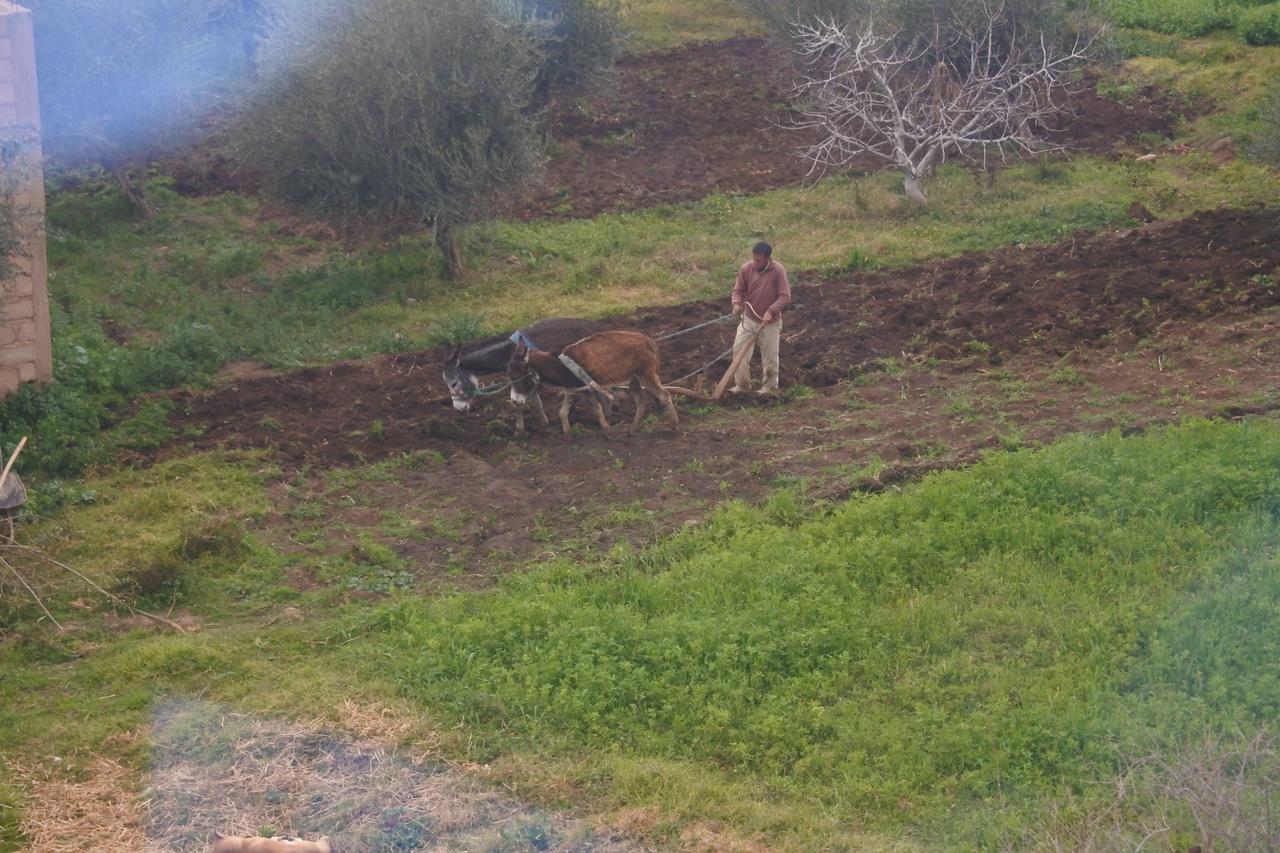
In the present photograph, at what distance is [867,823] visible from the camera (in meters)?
7.23

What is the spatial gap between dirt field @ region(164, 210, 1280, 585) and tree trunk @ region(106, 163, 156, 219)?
6855 millimetres

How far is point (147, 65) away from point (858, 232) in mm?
10905

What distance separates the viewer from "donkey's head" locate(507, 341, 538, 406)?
12711mm

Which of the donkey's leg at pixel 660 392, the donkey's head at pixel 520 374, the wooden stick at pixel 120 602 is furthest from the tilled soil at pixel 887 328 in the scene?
the wooden stick at pixel 120 602

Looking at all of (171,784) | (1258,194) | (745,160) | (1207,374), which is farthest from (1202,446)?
(745,160)

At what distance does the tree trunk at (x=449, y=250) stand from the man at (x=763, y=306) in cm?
590

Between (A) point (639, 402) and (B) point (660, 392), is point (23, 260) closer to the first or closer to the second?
(A) point (639, 402)

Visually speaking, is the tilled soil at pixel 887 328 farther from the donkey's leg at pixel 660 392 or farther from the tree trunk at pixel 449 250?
the tree trunk at pixel 449 250

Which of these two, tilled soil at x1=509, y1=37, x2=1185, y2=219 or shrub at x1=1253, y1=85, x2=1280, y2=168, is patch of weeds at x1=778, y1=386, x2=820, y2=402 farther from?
shrub at x1=1253, y1=85, x2=1280, y2=168

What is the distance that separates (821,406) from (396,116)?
7453 millimetres

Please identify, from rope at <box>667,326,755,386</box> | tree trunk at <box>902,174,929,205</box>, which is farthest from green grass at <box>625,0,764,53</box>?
rope at <box>667,326,755,386</box>

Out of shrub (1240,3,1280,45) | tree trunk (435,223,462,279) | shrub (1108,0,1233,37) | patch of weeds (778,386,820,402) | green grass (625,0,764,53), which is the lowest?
patch of weeds (778,386,820,402)

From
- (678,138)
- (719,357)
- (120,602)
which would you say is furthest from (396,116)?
(120,602)

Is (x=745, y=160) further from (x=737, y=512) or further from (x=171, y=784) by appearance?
(x=171, y=784)
